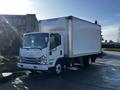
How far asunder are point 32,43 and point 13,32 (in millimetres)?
12661

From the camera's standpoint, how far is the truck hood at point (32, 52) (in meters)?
11.2

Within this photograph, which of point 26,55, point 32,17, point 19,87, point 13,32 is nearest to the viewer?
point 19,87

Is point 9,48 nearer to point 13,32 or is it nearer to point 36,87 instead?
point 13,32

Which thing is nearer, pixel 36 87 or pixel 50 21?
pixel 36 87

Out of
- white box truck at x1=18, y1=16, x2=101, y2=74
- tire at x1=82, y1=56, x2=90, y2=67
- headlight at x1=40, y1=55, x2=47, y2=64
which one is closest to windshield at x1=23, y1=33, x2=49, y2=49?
white box truck at x1=18, y1=16, x2=101, y2=74

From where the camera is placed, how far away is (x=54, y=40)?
11.9 metres

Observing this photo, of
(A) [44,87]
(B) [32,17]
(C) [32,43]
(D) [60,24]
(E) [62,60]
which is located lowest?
(A) [44,87]

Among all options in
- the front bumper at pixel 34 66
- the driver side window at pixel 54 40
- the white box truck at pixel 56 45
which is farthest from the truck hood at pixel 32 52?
the driver side window at pixel 54 40

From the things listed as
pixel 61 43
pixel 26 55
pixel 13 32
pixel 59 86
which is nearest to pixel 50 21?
pixel 61 43

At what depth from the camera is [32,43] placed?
1175cm

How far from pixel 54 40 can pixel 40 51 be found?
1.22 meters

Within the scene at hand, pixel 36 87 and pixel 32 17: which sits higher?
pixel 32 17

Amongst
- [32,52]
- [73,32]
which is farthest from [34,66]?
[73,32]

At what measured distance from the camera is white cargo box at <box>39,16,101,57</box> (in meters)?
13.0
